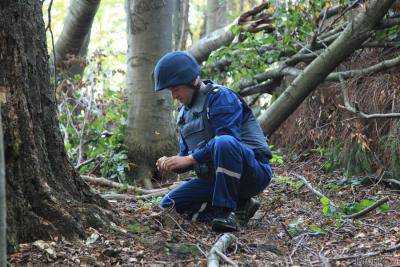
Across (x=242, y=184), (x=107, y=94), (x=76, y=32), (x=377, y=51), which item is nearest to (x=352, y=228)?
(x=242, y=184)

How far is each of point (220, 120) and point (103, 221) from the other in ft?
3.90

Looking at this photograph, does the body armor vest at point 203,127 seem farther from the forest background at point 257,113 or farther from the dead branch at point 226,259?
the dead branch at point 226,259

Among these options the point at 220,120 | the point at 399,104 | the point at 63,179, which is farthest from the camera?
the point at 399,104

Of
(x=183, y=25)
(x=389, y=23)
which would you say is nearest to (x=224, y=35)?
(x=183, y=25)

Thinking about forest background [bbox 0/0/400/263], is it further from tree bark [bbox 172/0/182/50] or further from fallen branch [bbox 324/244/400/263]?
tree bark [bbox 172/0/182/50]

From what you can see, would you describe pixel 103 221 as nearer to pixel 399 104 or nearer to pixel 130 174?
pixel 130 174

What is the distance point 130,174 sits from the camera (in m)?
6.60

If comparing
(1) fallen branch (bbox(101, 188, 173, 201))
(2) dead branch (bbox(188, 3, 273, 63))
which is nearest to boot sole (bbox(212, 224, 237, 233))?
(1) fallen branch (bbox(101, 188, 173, 201))

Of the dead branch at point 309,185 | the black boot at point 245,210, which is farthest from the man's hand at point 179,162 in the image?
the dead branch at point 309,185

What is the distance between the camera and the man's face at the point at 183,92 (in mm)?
4449

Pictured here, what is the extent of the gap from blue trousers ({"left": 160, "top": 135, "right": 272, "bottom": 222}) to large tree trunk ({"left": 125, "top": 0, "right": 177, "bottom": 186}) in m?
1.83

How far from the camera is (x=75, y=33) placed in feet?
28.8

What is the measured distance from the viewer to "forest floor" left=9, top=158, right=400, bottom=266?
3203 mm

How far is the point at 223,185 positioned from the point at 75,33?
528 centimetres
